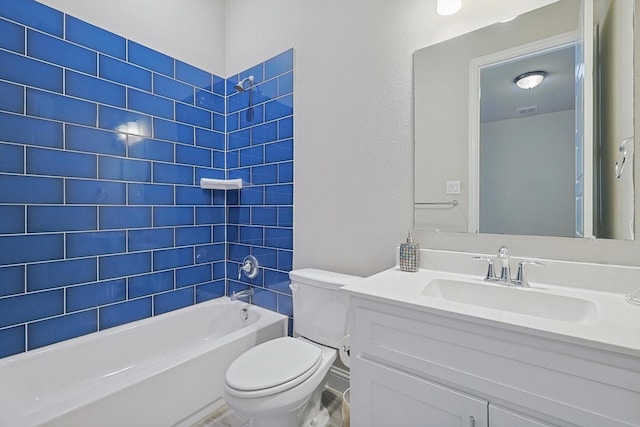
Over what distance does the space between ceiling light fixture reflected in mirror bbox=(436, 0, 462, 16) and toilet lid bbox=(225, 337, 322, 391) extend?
5.45 ft

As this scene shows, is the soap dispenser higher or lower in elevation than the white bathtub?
higher

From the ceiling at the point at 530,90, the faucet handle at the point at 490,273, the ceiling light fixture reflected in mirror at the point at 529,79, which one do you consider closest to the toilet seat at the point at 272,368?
the faucet handle at the point at 490,273

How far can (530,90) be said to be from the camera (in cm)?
120

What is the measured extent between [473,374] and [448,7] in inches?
57.4

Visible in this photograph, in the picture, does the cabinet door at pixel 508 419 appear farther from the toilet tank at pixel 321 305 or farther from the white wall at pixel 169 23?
the white wall at pixel 169 23

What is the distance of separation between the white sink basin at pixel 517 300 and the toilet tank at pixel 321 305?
482mm

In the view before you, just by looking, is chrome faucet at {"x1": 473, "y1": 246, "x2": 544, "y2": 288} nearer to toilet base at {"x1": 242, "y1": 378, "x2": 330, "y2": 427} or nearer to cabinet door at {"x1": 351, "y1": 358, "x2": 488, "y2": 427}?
cabinet door at {"x1": 351, "y1": 358, "x2": 488, "y2": 427}

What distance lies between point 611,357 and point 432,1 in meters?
1.51

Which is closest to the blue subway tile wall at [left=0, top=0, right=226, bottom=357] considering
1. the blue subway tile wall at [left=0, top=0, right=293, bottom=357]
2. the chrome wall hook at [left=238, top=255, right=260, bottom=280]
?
the blue subway tile wall at [left=0, top=0, right=293, bottom=357]

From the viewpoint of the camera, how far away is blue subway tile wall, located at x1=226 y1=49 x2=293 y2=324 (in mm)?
2002

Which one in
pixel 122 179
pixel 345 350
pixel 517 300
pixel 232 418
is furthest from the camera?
pixel 122 179

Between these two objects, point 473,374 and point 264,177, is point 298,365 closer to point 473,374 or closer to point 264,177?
point 473,374

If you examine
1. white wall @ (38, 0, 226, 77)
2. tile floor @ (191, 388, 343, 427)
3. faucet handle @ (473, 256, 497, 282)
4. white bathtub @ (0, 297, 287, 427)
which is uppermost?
white wall @ (38, 0, 226, 77)

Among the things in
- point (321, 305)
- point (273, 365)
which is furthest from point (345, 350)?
point (273, 365)
